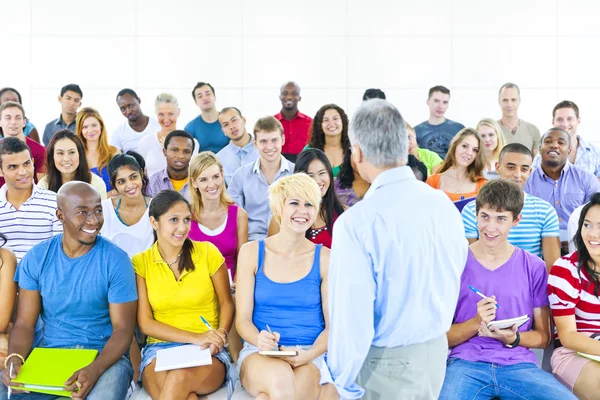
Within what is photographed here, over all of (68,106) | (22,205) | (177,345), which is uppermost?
(68,106)

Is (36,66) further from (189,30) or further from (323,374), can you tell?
(323,374)

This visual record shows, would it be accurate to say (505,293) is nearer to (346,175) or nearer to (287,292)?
(287,292)

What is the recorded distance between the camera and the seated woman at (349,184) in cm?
469

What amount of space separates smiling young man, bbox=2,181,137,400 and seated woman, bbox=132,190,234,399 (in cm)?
10

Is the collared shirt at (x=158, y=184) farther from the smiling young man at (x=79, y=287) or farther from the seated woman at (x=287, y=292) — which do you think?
the seated woman at (x=287, y=292)

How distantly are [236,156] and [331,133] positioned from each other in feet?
2.95

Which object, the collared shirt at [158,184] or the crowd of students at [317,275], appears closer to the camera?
the crowd of students at [317,275]

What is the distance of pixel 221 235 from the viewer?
4125 mm

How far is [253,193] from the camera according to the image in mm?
4895

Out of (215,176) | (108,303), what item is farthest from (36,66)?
(108,303)

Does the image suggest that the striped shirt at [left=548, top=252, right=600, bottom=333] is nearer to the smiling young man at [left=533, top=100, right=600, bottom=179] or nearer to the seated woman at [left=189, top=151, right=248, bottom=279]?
the seated woman at [left=189, top=151, right=248, bottom=279]

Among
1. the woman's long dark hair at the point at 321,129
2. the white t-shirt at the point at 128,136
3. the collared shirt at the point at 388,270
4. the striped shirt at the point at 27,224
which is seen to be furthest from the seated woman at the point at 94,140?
the collared shirt at the point at 388,270

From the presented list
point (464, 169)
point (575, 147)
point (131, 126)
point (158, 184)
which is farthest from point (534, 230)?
point (131, 126)

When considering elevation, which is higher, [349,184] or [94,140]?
[94,140]
